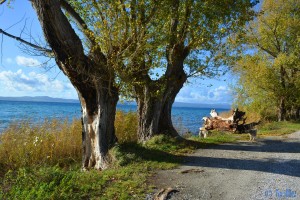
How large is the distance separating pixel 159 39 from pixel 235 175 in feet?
14.4

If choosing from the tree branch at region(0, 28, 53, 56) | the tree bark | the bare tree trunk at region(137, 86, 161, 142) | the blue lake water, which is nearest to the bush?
the blue lake water

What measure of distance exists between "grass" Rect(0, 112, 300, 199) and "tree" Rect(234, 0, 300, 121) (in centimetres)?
1223

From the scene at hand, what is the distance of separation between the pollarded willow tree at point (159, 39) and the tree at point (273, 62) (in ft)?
46.2

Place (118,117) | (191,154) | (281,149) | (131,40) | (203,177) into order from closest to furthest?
1. (203,177)
2. (131,40)
3. (191,154)
4. (281,149)
5. (118,117)

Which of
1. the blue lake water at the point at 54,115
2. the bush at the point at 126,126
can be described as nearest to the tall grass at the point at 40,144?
the blue lake water at the point at 54,115

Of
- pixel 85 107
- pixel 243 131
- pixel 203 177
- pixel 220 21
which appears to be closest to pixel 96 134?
pixel 85 107

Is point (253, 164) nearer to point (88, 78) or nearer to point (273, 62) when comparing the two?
point (88, 78)

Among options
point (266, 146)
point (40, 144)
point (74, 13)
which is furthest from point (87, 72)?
point (266, 146)

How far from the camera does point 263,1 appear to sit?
89.1 feet

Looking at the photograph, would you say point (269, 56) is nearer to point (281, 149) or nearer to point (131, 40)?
point (281, 149)

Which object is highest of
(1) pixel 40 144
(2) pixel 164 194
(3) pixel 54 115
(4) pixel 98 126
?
(3) pixel 54 115

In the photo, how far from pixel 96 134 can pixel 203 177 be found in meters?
3.67

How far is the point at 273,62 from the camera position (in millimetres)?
26328

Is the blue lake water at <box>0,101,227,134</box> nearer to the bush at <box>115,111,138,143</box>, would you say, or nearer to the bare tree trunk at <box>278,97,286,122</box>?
the bush at <box>115,111,138,143</box>
